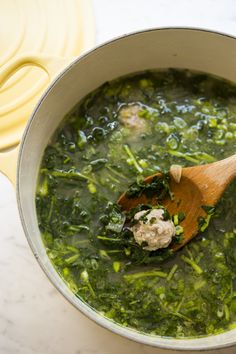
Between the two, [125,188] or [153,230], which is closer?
[153,230]

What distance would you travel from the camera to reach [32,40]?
2457mm

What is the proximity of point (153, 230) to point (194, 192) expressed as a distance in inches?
10.0

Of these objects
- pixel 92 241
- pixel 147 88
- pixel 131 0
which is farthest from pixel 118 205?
pixel 131 0

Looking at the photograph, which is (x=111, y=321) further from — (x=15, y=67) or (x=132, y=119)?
(x=15, y=67)


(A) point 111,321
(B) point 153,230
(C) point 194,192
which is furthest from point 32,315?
(C) point 194,192

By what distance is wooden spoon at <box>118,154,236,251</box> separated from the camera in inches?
81.9

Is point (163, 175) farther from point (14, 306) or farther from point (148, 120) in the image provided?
point (14, 306)

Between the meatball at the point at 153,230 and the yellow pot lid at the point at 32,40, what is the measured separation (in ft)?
2.29

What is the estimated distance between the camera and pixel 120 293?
2072 mm

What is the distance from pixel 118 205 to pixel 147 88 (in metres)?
0.57

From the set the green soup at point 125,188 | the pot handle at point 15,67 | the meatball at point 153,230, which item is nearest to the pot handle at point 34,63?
the pot handle at point 15,67

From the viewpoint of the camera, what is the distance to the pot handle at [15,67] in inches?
77.4

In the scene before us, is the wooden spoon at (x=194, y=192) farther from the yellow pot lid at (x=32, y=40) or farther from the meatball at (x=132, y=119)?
the yellow pot lid at (x=32, y=40)

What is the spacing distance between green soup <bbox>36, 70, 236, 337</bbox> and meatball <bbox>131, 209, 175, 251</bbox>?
5cm
